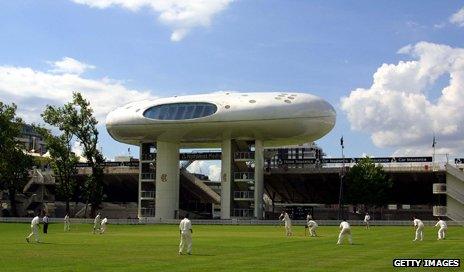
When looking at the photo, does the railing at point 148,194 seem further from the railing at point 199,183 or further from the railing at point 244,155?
the railing at point 244,155

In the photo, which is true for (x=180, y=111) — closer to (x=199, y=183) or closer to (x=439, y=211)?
(x=199, y=183)

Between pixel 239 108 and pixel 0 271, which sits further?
pixel 239 108

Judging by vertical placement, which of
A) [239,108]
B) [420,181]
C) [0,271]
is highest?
[239,108]

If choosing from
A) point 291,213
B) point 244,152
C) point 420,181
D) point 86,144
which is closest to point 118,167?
point 86,144

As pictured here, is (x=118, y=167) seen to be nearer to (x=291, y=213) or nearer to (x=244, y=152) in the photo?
(x=244, y=152)

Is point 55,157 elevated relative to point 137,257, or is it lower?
elevated

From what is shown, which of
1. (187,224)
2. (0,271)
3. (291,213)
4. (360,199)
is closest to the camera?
(0,271)

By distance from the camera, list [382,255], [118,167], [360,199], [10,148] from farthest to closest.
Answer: [118,167] < [10,148] < [360,199] < [382,255]

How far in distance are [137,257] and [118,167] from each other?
277ft

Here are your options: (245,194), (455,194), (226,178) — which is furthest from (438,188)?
(226,178)

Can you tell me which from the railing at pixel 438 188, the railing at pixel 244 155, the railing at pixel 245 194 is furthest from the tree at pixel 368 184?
the railing at pixel 244 155

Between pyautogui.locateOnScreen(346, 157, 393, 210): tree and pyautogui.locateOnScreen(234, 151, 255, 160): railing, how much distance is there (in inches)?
548

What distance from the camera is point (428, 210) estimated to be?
103 meters

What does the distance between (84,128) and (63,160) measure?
5.57m
